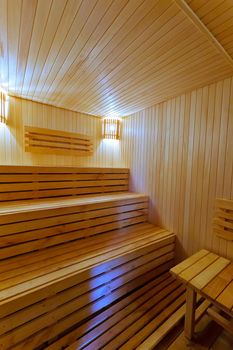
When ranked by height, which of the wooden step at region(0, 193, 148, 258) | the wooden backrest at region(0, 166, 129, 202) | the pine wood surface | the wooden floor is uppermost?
the wooden backrest at region(0, 166, 129, 202)

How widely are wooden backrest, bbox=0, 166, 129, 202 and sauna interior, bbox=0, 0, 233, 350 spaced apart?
19mm

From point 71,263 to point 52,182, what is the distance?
1322 millimetres

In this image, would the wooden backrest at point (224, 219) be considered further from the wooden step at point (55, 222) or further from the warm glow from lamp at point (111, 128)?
the warm glow from lamp at point (111, 128)

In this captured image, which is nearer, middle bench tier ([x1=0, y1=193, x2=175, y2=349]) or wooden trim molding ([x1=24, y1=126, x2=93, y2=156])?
middle bench tier ([x1=0, y1=193, x2=175, y2=349])

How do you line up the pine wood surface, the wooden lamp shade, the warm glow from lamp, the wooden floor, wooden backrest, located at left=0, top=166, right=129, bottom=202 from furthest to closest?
1. the warm glow from lamp
2. the wooden lamp shade
3. wooden backrest, located at left=0, top=166, right=129, bottom=202
4. the wooden floor
5. the pine wood surface

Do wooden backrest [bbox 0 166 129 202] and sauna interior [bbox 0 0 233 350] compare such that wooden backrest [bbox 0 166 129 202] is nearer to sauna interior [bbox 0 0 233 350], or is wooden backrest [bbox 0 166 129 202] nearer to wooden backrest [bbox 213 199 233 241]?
sauna interior [bbox 0 0 233 350]

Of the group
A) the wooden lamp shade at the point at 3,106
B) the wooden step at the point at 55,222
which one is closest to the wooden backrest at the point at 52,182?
the wooden step at the point at 55,222

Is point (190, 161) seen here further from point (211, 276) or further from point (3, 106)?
point (3, 106)

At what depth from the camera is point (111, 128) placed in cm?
397

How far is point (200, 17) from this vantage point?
51.8 inches

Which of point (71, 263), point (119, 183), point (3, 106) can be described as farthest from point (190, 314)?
point (3, 106)

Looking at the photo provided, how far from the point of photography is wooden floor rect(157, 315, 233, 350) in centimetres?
161

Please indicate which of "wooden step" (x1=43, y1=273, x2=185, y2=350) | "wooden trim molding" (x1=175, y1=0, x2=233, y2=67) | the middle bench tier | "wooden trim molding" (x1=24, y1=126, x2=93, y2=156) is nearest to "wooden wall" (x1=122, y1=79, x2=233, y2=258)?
the middle bench tier

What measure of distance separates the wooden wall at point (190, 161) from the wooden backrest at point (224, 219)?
8 centimetres
